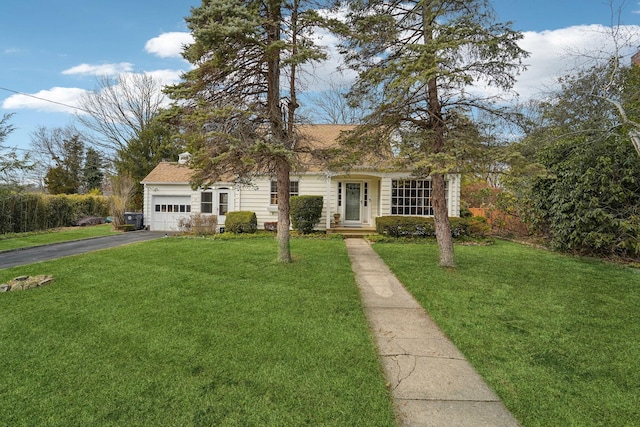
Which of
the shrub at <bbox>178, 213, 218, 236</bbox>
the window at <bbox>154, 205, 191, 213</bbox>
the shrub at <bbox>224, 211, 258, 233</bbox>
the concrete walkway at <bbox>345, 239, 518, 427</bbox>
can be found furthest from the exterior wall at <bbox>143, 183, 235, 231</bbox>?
the concrete walkway at <bbox>345, 239, 518, 427</bbox>

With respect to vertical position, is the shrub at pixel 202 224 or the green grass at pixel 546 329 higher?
the shrub at pixel 202 224

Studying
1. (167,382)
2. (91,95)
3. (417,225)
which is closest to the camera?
(167,382)

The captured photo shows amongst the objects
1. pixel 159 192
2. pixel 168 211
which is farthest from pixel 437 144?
pixel 159 192

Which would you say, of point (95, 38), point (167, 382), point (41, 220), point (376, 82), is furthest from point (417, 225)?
point (41, 220)

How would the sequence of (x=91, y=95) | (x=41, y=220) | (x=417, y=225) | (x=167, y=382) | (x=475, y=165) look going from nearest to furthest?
1. (x=167, y=382)
2. (x=475, y=165)
3. (x=417, y=225)
4. (x=41, y=220)
5. (x=91, y=95)

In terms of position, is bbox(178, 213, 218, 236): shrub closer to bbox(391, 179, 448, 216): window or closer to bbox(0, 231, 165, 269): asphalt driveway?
bbox(0, 231, 165, 269): asphalt driveway

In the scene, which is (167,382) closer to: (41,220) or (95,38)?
(95,38)

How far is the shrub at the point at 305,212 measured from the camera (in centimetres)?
1279

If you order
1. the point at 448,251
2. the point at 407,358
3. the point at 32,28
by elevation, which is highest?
the point at 32,28

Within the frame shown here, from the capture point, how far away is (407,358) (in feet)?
10.8

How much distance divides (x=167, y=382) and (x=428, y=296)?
4.02 metres

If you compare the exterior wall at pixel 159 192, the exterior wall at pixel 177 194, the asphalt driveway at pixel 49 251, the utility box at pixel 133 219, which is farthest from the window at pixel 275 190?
the utility box at pixel 133 219

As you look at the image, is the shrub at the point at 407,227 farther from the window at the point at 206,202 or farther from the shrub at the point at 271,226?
the window at the point at 206,202

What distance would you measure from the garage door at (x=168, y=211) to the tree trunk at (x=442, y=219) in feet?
42.1
